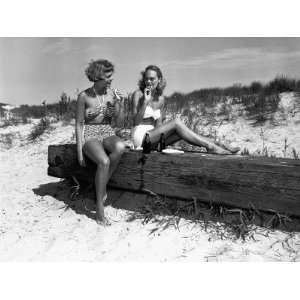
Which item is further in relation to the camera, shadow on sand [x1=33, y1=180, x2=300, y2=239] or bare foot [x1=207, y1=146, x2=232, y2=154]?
bare foot [x1=207, y1=146, x2=232, y2=154]

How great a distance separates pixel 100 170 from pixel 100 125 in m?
0.60

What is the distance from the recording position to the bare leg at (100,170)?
4422 mm

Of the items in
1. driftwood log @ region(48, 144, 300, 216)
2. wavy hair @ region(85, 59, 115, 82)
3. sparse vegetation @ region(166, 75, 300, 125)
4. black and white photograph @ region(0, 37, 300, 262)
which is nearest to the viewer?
driftwood log @ region(48, 144, 300, 216)

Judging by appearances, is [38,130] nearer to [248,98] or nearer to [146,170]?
[248,98]

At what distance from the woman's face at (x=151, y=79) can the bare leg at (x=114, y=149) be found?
0.86 m

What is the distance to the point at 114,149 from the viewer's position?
177 inches

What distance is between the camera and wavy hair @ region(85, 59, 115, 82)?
14.9ft

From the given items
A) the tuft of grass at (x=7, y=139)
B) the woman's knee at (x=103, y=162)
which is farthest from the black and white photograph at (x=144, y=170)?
the tuft of grass at (x=7, y=139)

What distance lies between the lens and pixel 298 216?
3691 millimetres

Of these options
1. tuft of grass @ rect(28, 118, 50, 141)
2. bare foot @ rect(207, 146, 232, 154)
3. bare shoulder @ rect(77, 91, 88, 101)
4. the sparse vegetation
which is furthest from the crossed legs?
tuft of grass @ rect(28, 118, 50, 141)

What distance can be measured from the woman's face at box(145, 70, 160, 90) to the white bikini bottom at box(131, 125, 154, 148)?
514mm

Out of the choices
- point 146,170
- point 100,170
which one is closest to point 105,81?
point 100,170

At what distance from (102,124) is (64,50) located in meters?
1.45

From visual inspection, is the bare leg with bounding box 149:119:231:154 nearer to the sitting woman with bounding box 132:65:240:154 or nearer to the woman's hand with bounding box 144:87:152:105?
the sitting woman with bounding box 132:65:240:154
